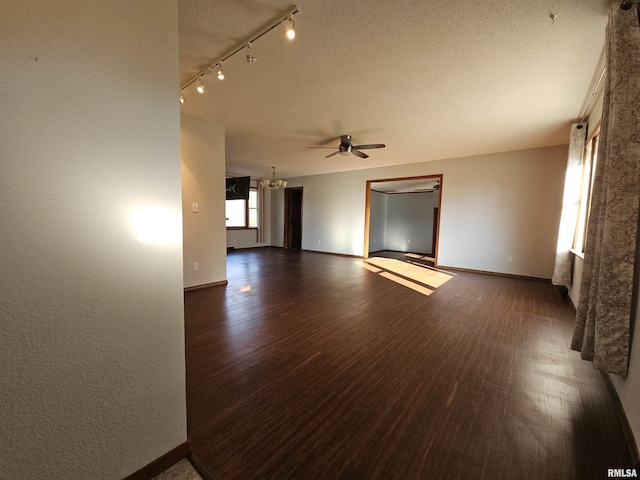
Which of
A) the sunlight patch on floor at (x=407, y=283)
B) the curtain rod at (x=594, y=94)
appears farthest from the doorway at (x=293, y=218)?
the curtain rod at (x=594, y=94)

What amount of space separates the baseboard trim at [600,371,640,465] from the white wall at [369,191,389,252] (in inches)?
288

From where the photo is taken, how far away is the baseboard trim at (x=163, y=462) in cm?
112

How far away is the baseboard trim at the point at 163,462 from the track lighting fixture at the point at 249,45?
8.27ft

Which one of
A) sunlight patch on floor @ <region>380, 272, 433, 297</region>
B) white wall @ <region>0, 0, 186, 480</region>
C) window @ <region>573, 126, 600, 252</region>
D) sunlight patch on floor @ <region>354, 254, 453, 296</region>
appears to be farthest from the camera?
sunlight patch on floor @ <region>354, 254, 453, 296</region>

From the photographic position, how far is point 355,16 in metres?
1.79

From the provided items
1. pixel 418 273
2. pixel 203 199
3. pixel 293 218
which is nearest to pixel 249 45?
pixel 203 199

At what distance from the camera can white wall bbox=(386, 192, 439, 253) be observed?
9484 millimetres

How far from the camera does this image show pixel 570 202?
3602 millimetres

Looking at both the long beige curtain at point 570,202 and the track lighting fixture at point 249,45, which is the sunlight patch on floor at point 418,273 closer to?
the long beige curtain at point 570,202

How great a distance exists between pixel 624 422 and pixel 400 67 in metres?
2.91

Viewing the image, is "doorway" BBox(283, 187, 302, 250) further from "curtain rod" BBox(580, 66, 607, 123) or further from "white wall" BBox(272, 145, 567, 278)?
"curtain rod" BBox(580, 66, 607, 123)

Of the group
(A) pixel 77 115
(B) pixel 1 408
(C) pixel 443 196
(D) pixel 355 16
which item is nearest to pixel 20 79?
(A) pixel 77 115

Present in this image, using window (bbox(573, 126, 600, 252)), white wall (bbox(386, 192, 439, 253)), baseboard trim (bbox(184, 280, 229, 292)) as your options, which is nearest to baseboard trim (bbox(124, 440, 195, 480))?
baseboard trim (bbox(184, 280, 229, 292))

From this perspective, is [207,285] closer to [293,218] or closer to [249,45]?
[249,45]
